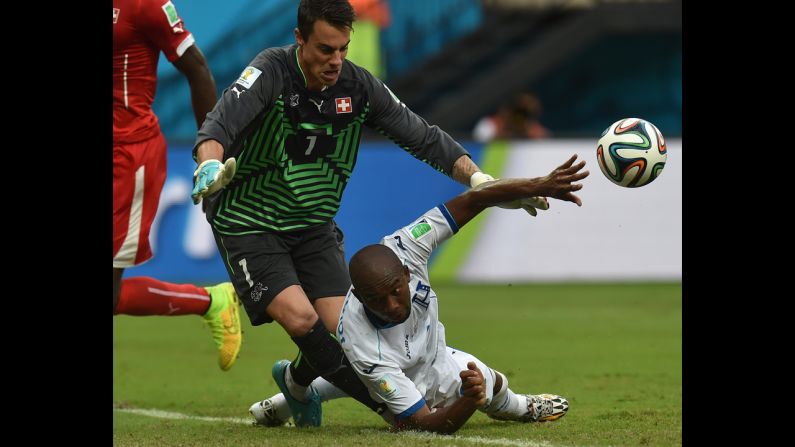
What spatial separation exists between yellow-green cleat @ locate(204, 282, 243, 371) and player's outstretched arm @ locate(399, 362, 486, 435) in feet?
7.92

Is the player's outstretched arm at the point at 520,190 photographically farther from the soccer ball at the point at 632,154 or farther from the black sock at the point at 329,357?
the black sock at the point at 329,357

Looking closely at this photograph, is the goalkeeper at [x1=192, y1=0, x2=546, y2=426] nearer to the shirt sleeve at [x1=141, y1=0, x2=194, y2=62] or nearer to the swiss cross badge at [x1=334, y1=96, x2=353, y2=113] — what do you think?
the swiss cross badge at [x1=334, y1=96, x2=353, y2=113]

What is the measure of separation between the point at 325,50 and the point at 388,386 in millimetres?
1813

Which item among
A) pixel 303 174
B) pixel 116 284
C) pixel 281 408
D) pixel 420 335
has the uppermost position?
pixel 303 174

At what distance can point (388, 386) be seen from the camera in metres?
6.38

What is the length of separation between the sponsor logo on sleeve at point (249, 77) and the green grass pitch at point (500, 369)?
1879 mm

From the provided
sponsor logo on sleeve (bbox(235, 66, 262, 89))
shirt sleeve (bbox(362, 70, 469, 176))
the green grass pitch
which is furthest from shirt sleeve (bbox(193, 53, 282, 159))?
the green grass pitch

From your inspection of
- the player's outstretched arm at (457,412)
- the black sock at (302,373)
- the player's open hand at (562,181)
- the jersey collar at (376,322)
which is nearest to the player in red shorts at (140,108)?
the black sock at (302,373)

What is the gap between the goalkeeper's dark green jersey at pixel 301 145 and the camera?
277 inches

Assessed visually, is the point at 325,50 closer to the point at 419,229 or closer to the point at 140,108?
the point at 419,229

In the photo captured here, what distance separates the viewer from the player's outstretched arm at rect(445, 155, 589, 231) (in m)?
6.39

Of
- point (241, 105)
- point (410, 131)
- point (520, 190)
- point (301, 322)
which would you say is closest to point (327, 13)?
point (241, 105)
